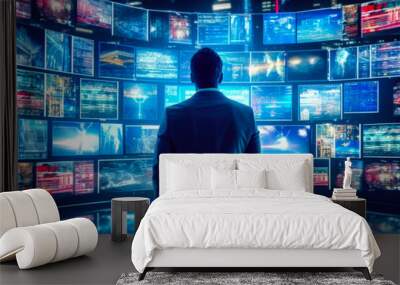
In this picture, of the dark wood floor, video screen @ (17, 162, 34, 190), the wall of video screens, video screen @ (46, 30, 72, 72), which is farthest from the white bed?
video screen @ (46, 30, 72, 72)

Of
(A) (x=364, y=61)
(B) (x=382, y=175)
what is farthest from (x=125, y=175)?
(A) (x=364, y=61)

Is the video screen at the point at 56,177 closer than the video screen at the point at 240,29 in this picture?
Yes

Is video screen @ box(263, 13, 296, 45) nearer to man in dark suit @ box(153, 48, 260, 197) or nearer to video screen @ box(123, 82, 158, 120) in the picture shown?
man in dark suit @ box(153, 48, 260, 197)

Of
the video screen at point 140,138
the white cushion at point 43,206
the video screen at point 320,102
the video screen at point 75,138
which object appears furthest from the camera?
the video screen at point 140,138

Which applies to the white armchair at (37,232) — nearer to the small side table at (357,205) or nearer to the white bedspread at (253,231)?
the white bedspread at (253,231)

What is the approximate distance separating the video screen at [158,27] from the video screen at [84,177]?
1.84 meters

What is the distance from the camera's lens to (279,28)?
24.7 feet

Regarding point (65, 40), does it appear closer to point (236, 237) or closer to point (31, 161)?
point (31, 161)

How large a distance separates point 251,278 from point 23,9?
13.8 feet

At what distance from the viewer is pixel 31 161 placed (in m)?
6.67

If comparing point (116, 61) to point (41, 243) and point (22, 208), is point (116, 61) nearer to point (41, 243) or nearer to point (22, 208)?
point (22, 208)

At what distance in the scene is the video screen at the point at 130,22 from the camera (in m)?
7.43

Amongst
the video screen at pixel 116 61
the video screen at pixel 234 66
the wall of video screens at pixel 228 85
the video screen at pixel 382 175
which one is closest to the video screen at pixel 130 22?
the wall of video screens at pixel 228 85

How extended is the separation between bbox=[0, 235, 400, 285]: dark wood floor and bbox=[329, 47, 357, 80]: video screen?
256cm
